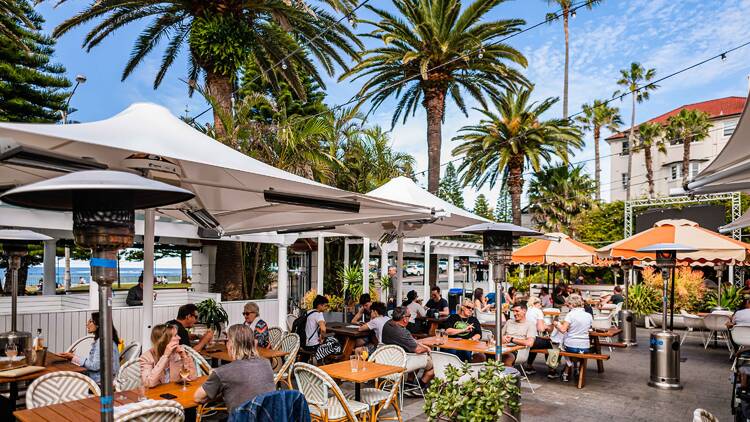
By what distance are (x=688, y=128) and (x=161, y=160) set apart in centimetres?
4444

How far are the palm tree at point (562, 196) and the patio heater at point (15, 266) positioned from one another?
96.3 ft

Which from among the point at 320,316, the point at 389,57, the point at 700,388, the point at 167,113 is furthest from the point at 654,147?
the point at 167,113

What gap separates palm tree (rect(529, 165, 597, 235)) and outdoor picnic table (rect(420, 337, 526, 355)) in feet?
86.1

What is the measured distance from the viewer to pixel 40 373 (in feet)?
17.9

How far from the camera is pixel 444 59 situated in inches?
657

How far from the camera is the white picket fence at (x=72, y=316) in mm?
8789

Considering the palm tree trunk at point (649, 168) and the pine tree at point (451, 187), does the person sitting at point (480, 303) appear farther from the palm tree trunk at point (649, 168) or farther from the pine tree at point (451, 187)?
the pine tree at point (451, 187)

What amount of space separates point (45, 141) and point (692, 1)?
1726cm

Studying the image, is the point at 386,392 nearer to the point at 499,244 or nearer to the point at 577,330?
the point at 499,244

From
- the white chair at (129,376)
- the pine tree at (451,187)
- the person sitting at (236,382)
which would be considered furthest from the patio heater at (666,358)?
the pine tree at (451,187)

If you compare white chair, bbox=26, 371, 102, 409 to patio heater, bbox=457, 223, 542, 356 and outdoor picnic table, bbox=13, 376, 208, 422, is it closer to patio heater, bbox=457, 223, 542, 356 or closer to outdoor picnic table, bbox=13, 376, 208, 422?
outdoor picnic table, bbox=13, 376, 208, 422

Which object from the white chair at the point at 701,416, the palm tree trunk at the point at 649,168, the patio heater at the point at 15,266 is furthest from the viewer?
the palm tree trunk at the point at 649,168

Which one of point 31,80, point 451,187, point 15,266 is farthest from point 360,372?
point 451,187

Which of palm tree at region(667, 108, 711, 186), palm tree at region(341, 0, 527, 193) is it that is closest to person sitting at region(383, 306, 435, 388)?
palm tree at region(341, 0, 527, 193)
